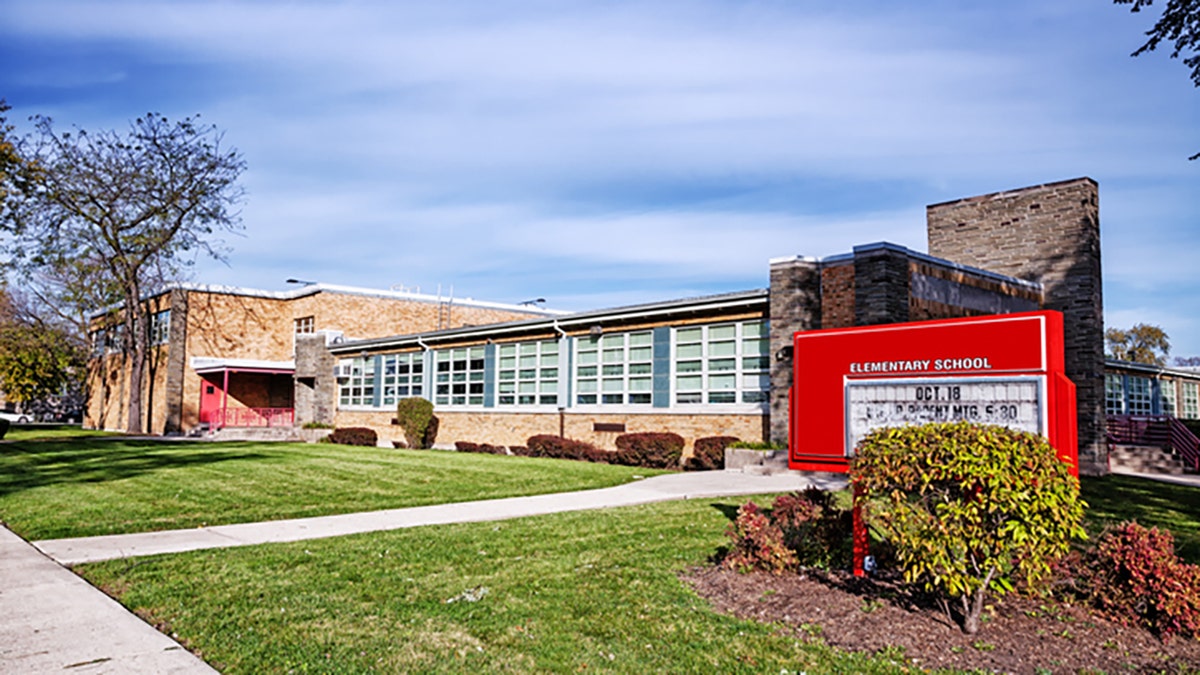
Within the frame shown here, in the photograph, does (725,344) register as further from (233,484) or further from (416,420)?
(416,420)

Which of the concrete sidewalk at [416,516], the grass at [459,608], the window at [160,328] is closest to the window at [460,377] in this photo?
the concrete sidewalk at [416,516]

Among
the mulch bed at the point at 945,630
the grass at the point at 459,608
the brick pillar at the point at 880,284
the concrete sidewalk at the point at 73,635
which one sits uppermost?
the brick pillar at the point at 880,284

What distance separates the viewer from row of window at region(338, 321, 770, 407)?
19891 millimetres

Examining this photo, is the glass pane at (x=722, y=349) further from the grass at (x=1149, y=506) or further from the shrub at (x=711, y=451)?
the grass at (x=1149, y=506)

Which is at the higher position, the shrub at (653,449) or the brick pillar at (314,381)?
the brick pillar at (314,381)

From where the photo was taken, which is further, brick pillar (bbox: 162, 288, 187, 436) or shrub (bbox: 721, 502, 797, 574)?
brick pillar (bbox: 162, 288, 187, 436)

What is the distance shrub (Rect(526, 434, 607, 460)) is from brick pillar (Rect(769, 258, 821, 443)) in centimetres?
544

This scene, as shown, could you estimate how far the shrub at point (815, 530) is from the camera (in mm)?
7707

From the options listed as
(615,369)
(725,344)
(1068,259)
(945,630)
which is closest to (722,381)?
(725,344)

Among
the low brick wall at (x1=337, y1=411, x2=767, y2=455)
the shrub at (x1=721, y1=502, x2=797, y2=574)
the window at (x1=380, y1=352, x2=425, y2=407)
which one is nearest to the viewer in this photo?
the shrub at (x1=721, y1=502, x2=797, y2=574)

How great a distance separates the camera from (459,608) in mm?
6336

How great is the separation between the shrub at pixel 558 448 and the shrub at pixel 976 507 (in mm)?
16406

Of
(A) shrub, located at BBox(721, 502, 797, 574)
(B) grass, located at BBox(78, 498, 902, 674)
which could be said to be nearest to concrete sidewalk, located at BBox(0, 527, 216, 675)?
(B) grass, located at BBox(78, 498, 902, 674)

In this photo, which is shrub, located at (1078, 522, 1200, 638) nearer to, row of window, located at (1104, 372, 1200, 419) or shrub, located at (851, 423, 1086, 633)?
shrub, located at (851, 423, 1086, 633)
